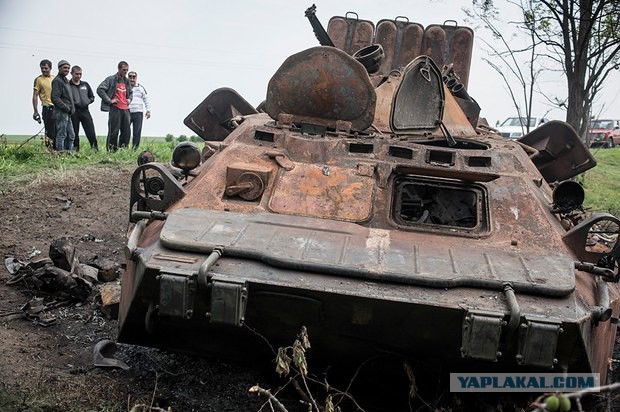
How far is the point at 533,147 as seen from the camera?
7.67 m

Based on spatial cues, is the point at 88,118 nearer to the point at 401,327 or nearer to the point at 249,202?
the point at 249,202

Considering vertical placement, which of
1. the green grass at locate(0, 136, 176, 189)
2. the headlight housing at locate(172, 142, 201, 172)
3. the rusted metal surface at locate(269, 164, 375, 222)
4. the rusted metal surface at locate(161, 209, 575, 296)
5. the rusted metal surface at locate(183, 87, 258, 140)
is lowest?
the green grass at locate(0, 136, 176, 189)

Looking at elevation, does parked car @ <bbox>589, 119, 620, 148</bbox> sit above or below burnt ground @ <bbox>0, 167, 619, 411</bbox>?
above

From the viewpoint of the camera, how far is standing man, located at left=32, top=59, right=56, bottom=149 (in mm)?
12422

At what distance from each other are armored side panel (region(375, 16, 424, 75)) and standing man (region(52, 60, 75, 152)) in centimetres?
545

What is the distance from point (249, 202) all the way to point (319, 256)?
1.01 meters

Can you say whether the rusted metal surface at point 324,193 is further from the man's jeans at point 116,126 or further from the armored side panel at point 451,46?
the man's jeans at point 116,126

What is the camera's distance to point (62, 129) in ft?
41.0

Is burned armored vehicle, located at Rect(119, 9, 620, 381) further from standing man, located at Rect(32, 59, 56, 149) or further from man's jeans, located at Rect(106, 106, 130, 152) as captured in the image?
man's jeans, located at Rect(106, 106, 130, 152)

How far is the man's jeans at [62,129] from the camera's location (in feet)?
40.6

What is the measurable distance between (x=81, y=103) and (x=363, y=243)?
9.26 metres

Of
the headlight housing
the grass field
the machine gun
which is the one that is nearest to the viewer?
the headlight housing

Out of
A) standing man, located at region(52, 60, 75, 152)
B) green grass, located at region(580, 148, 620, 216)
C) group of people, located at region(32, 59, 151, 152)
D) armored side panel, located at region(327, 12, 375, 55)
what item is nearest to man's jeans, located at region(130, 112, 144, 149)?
group of people, located at region(32, 59, 151, 152)

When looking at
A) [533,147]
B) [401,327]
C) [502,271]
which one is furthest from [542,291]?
[533,147]
